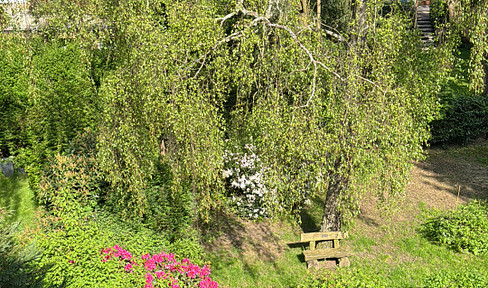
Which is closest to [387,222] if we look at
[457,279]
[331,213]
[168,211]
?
[331,213]

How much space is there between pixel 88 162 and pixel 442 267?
592 cm

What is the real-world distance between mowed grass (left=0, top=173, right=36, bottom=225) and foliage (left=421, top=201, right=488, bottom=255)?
6996mm

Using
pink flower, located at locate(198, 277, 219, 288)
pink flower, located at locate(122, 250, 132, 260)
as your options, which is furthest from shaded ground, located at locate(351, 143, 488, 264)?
pink flower, located at locate(122, 250, 132, 260)

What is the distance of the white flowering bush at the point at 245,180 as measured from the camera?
8352 millimetres

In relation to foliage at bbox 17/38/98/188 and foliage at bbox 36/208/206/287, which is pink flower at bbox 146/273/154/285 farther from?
foliage at bbox 17/38/98/188

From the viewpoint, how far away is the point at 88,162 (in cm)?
747

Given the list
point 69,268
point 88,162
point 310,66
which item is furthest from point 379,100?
point 88,162

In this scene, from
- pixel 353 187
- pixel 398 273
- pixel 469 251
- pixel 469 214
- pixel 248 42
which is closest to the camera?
pixel 248 42

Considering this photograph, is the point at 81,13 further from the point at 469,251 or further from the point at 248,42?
the point at 469,251

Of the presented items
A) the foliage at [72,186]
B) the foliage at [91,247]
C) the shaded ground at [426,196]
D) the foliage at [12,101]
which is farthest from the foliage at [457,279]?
the foliage at [12,101]

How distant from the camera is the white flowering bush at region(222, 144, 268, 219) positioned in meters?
8.35

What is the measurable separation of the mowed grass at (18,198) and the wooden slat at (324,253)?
469 centimetres

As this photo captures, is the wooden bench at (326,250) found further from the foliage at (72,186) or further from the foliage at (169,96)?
the foliage at (72,186)

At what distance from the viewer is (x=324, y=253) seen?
23.1ft
